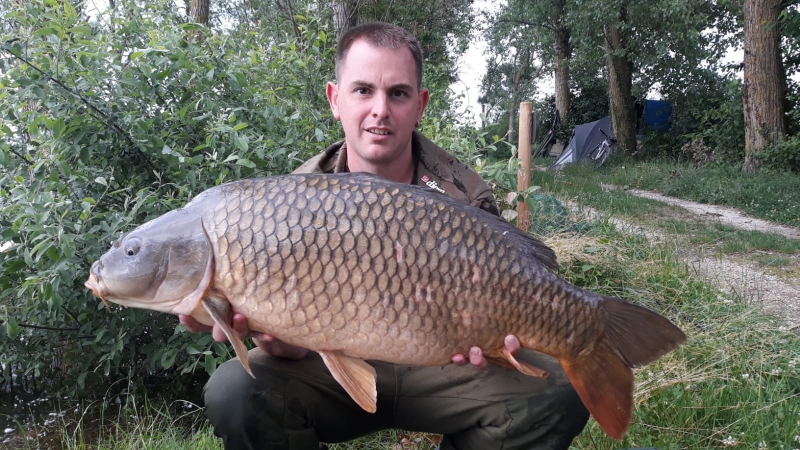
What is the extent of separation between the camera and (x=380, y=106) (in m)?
1.70

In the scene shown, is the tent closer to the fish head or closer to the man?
the man

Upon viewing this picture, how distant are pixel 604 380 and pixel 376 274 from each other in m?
0.58

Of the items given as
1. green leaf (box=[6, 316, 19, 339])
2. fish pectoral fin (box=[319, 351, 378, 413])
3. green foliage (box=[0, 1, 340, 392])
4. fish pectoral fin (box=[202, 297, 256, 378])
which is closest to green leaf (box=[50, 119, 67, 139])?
green foliage (box=[0, 1, 340, 392])

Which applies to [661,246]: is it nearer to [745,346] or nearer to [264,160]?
[745,346]

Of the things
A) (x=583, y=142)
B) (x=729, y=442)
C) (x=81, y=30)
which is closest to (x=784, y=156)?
(x=583, y=142)

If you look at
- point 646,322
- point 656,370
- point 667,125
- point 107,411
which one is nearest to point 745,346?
point 656,370

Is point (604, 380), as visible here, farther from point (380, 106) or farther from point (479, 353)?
point (380, 106)

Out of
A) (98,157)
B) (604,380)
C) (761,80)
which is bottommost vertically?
(604,380)

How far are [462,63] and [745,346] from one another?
10.6 m

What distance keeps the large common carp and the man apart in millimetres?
83

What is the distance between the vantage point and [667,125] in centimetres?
1455

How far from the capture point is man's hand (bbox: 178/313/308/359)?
1241 millimetres

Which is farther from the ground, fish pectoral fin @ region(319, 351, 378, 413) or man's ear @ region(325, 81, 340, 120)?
man's ear @ region(325, 81, 340, 120)

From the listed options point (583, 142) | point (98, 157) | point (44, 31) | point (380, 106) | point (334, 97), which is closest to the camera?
point (380, 106)
